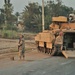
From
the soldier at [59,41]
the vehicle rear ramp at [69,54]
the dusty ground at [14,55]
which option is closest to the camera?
the dusty ground at [14,55]

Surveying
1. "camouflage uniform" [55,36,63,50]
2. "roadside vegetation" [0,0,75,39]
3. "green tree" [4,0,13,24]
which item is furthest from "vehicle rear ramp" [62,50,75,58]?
"green tree" [4,0,13,24]

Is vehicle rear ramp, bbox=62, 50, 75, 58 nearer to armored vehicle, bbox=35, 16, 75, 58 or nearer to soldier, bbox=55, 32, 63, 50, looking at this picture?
armored vehicle, bbox=35, 16, 75, 58

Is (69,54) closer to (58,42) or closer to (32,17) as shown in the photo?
(58,42)

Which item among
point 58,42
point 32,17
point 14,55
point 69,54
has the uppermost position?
point 32,17

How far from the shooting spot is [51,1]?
68.3m

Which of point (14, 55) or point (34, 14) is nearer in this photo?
point (14, 55)

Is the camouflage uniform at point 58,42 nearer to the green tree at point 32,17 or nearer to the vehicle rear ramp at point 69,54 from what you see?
the vehicle rear ramp at point 69,54

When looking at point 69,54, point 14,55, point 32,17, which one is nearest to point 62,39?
point 69,54

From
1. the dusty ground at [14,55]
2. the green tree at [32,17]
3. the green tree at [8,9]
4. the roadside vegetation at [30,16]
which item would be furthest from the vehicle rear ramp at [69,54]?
the green tree at [8,9]

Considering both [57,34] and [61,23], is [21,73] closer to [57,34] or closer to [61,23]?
[57,34]

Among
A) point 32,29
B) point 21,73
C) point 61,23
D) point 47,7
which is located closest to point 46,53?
point 61,23

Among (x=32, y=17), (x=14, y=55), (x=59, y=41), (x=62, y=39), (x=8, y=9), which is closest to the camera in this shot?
(x=59, y=41)

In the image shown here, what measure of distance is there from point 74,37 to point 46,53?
2.52 meters

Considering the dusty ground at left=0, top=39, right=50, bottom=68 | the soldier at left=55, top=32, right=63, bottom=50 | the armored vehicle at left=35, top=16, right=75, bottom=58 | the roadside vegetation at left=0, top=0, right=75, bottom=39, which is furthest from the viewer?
the roadside vegetation at left=0, top=0, right=75, bottom=39
